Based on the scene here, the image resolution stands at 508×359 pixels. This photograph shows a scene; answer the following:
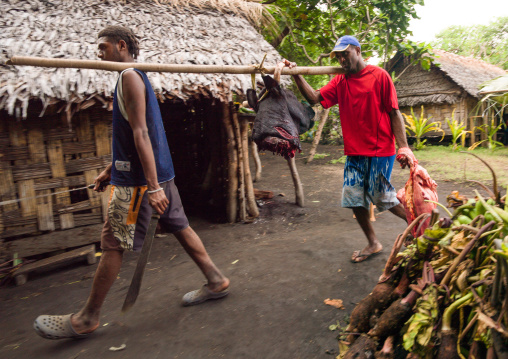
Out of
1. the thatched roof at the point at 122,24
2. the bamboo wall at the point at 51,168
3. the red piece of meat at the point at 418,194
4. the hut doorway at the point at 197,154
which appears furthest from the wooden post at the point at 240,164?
the red piece of meat at the point at 418,194

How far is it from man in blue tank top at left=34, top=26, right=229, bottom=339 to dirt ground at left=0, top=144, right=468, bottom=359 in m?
0.20

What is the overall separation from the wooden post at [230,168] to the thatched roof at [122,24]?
1.59 ft

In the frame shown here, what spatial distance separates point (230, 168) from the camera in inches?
197

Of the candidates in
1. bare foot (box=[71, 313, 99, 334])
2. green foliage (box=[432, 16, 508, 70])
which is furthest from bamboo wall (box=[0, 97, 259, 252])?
green foliage (box=[432, 16, 508, 70])

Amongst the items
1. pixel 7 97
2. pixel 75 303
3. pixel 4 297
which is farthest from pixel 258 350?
pixel 7 97

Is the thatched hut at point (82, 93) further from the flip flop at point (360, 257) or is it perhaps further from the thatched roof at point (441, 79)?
Result: the thatched roof at point (441, 79)

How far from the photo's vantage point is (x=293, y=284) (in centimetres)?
268

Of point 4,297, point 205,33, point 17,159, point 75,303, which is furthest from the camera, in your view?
point 205,33

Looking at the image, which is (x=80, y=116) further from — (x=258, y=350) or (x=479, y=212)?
(x=479, y=212)

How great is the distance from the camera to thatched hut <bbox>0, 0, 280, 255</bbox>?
369 cm

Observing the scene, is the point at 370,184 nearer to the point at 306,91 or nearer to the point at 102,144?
the point at 306,91

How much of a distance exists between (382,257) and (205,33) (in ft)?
12.9

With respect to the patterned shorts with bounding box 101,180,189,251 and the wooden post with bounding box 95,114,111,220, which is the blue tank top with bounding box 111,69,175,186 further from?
the wooden post with bounding box 95,114,111,220

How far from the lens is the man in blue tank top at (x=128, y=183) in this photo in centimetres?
207
